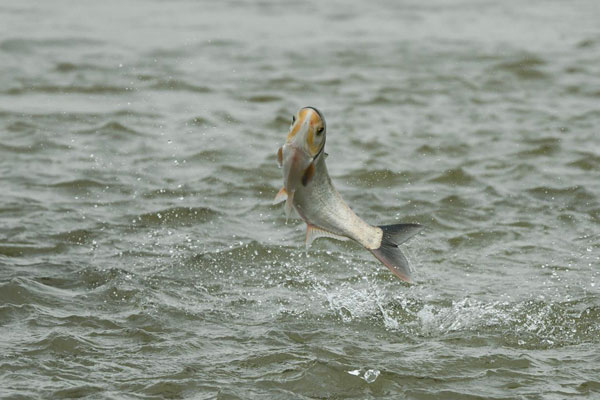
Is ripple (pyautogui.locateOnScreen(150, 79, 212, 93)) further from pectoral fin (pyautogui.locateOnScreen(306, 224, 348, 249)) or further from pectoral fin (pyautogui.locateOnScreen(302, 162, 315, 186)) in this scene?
pectoral fin (pyautogui.locateOnScreen(302, 162, 315, 186))

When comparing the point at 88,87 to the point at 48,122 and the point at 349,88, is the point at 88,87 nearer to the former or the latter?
the point at 48,122

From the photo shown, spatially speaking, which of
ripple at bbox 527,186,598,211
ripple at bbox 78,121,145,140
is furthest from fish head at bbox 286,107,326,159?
ripple at bbox 78,121,145,140

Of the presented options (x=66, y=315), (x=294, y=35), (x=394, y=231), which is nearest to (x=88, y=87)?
(x=294, y=35)

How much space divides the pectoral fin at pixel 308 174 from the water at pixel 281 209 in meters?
1.30

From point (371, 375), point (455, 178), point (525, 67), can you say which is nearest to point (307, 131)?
point (371, 375)

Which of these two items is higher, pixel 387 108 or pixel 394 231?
pixel 394 231

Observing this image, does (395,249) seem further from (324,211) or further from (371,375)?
(371,375)

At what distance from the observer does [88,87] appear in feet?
42.3

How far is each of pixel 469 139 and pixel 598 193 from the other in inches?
81.5

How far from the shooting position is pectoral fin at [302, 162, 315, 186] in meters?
4.49

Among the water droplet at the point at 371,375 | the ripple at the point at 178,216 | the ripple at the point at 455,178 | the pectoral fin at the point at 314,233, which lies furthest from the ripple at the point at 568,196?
the pectoral fin at the point at 314,233

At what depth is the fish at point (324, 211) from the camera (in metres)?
4.47

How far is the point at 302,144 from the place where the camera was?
4.34 m

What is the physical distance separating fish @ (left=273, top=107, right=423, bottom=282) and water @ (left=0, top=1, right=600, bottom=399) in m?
0.88
